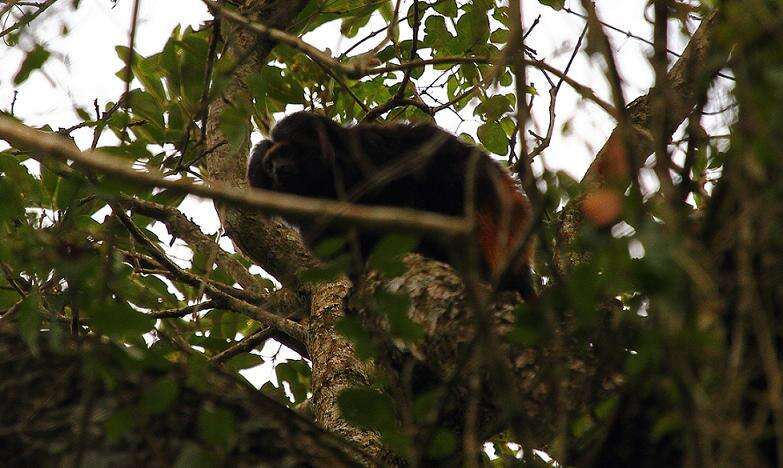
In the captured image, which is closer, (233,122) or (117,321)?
(117,321)

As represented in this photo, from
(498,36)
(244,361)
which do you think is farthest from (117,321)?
(498,36)

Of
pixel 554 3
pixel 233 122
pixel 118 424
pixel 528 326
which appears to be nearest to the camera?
pixel 118 424

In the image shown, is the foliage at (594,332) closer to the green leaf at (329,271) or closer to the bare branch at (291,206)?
the green leaf at (329,271)

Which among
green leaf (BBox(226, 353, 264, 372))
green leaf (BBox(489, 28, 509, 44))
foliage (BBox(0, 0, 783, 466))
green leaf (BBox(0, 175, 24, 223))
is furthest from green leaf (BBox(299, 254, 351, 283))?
green leaf (BBox(489, 28, 509, 44))

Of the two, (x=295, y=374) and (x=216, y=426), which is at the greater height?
(x=295, y=374)

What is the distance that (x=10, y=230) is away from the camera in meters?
3.53

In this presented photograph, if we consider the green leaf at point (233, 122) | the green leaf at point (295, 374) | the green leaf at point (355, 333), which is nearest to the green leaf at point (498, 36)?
the green leaf at point (295, 374)

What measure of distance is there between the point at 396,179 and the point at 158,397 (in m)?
2.60

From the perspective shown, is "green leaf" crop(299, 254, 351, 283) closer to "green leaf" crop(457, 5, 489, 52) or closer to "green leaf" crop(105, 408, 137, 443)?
"green leaf" crop(105, 408, 137, 443)

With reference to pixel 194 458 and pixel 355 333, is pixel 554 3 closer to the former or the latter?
pixel 355 333

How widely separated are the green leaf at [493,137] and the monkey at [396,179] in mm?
68

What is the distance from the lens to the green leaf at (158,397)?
5.51 ft

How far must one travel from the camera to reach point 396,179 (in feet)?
13.6

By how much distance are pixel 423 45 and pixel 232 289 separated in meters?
1.75
